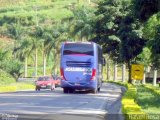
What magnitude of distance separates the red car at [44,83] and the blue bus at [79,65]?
12.4 metres

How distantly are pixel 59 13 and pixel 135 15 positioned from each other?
16746cm

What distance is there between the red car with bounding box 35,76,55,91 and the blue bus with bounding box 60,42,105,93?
1238 cm

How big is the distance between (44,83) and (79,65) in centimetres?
1498

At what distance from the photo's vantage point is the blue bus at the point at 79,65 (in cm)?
4441

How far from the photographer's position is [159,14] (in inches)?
1104

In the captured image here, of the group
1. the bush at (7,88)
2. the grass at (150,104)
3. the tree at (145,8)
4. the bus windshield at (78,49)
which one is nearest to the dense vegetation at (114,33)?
the tree at (145,8)

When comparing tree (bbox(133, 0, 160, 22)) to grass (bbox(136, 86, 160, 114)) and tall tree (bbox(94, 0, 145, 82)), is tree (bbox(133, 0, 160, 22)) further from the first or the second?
tall tree (bbox(94, 0, 145, 82))

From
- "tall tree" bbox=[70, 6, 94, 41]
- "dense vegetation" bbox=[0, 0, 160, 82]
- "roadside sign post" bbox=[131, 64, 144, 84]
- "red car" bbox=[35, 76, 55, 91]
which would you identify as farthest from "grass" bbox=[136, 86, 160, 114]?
"tall tree" bbox=[70, 6, 94, 41]

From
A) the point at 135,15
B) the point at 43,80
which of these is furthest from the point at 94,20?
the point at 135,15

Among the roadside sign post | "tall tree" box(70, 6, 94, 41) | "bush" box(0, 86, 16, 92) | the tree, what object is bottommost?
"bush" box(0, 86, 16, 92)

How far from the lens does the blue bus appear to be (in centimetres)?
4441

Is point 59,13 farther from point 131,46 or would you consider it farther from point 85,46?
point 85,46

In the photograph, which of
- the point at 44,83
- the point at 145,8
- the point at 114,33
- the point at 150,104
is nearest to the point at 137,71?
the point at 150,104

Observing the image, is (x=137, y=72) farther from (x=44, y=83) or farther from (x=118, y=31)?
(x=118, y=31)
